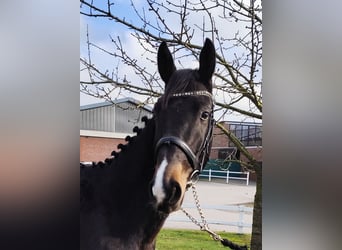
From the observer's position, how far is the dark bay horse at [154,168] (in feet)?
5.50

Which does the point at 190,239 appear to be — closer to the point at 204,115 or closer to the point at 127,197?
the point at 127,197

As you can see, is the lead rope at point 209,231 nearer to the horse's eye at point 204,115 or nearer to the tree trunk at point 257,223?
the tree trunk at point 257,223

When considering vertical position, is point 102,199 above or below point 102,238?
above

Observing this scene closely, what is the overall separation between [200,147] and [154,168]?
0.25 metres

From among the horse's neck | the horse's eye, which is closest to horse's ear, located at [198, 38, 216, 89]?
the horse's eye

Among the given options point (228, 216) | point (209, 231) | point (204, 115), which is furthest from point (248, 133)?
point (209, 231)

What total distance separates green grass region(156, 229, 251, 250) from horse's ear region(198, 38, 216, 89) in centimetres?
80

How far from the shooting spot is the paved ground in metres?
1.92

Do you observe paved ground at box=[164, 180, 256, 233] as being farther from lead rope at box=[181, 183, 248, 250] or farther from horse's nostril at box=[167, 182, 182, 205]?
horse's nostril at box=[167, 182, 182, 205]

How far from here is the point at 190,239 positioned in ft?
6.60
